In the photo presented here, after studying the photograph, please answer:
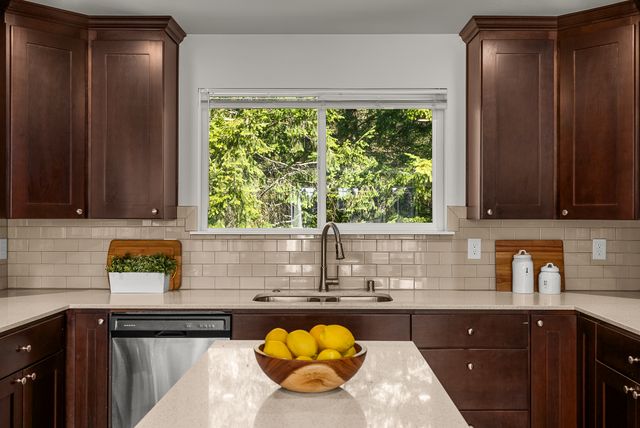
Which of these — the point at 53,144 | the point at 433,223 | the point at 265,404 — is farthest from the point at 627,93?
the point at 53,144

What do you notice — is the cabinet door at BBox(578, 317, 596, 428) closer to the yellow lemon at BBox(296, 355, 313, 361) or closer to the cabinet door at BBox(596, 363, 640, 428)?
the cabinet door at BBox(596, 363, 640, 428)

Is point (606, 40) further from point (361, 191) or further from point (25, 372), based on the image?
point (25, 372)

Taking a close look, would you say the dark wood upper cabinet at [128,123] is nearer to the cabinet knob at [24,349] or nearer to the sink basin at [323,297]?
the sink basin at [323,297]

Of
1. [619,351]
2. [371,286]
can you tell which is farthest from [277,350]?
[371,286]

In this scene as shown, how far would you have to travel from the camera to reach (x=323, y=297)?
3473mm

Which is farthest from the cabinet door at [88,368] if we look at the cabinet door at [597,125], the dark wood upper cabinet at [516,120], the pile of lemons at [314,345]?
the cabinet door at [597,125]

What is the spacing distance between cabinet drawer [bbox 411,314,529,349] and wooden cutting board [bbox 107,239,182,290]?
149cm

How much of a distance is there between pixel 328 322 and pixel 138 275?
3.80ft

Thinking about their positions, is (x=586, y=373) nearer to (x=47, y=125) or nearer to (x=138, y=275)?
(x=138, y=275)

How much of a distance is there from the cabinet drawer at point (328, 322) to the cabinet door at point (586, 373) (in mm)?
844

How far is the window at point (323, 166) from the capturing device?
3.75 m

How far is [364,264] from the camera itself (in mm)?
3660

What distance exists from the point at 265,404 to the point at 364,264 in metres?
2.31

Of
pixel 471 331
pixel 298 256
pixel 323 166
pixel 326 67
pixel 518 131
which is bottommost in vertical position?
pixel 471 331
